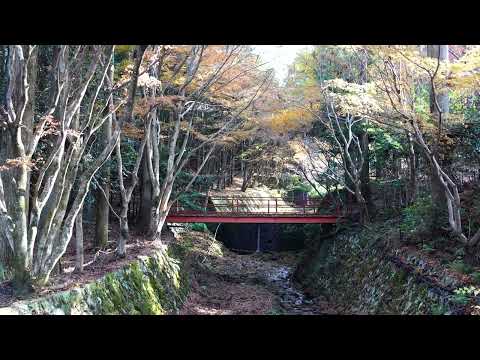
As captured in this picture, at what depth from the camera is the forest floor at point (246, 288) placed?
11.7 m

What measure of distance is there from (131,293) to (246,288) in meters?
6.81

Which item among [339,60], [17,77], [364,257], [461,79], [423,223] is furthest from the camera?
[339,60]

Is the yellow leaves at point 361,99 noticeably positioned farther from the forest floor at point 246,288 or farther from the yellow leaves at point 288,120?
the forest floor at point 246,288

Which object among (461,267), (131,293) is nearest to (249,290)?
(131,293)

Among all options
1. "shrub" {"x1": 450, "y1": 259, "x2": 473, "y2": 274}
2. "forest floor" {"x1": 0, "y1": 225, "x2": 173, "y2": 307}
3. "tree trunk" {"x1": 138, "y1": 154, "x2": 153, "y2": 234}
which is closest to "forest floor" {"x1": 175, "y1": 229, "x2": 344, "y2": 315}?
"forest floor" {"x1": 0, "y1": 225, "x2": 173, "y2": 307}

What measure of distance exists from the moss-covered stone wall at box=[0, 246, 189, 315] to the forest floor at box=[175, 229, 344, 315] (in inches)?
24.9

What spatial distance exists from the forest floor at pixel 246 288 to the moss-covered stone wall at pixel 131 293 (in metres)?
0.63

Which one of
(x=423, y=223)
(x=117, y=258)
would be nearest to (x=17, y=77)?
(x=117, y=258)

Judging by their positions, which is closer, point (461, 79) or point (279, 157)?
point (461, 79)

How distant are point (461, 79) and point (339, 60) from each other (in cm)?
710

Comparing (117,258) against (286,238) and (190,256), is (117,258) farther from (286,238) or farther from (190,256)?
(286,238)

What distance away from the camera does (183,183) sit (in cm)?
1706
